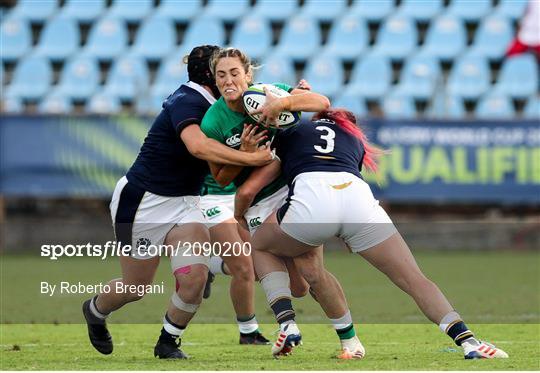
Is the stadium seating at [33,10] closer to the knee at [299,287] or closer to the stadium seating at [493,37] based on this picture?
the stadium seating at [493,37]

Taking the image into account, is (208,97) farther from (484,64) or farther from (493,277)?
(484,64)

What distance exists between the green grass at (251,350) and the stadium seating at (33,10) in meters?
18.4

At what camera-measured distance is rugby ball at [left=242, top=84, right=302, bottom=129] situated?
6512 millimetres

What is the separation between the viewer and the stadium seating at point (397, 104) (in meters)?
25.3

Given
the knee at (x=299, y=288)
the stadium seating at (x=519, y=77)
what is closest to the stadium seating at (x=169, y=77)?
the stadium seating at (x=519, y=77)


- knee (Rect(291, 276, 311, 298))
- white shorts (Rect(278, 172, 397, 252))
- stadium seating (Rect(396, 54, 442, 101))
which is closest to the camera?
white shorts (Rect(278, 172, 397, 252))

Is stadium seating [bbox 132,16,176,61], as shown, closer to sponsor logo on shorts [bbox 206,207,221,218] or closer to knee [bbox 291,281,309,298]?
sponsor logo on shorts [bbox 206,207,221,218]

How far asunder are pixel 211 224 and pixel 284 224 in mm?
1734

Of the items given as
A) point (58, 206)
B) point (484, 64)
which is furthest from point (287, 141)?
point (484, 64)

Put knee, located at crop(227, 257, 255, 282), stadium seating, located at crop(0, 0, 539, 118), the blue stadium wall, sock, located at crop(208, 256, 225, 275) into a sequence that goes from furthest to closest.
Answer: stadium seating, located at crop(0, 0, 539, 118), the blue stadium wall, sock, located at crop(208, 256, 225, 275), knee, located at crop(227, 257, 255, 282)

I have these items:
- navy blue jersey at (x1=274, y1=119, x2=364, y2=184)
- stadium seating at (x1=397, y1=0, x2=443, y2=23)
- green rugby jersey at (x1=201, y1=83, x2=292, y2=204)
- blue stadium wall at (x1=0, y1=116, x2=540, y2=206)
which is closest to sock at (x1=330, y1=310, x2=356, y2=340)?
navy blue jersey at (x1=274, y1=119, x2=364, y2=184)

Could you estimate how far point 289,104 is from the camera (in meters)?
6.50

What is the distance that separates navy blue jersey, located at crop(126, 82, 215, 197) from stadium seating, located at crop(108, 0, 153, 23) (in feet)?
66.6

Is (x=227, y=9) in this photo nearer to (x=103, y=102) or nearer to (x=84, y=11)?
(x=84, y=11)
